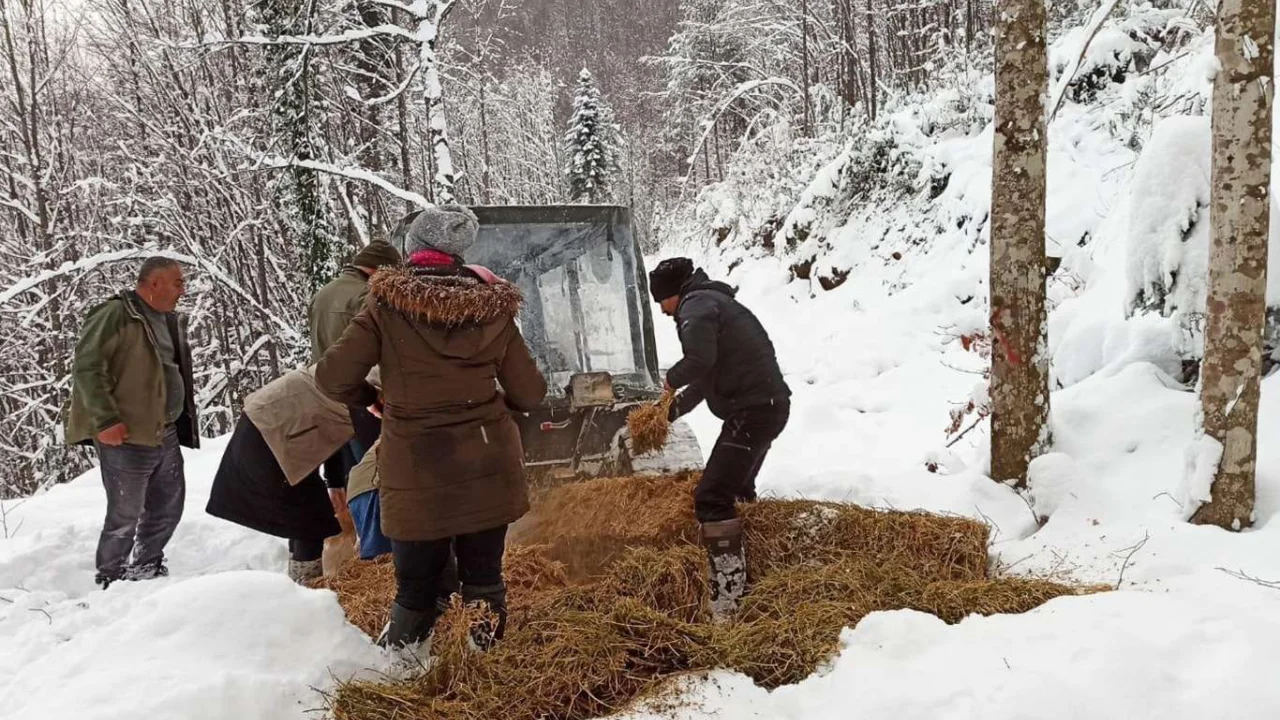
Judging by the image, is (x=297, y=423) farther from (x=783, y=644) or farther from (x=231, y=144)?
(x=231, y=144)

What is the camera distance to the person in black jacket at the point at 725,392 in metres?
3.88

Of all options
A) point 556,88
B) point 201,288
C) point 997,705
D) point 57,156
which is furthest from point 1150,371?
point 556,88

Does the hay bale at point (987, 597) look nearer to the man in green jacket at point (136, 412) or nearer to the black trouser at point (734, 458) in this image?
the black trouser at point (734, 458)

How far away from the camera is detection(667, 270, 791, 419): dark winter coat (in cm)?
391

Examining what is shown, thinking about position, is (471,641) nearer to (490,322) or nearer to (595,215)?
(490,322)

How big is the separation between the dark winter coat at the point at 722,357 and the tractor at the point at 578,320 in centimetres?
91

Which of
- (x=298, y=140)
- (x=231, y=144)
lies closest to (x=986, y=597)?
(x=298, y=140)

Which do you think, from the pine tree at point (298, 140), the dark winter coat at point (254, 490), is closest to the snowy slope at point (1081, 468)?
the dark winter coat at point (254, 490)

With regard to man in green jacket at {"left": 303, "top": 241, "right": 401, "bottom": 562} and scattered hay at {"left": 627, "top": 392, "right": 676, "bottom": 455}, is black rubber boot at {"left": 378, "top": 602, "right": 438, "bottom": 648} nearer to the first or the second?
man in green jacket at {"left": 303, "top": 241, "right": 401, "bottom": 562}

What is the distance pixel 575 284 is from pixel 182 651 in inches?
129

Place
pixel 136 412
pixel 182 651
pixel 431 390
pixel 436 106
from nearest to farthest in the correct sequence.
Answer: pixel 182 651 < pixel 431 390 < pixel 136 412 < pixel 436 106

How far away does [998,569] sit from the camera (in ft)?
12.5

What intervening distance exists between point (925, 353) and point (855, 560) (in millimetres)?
6409

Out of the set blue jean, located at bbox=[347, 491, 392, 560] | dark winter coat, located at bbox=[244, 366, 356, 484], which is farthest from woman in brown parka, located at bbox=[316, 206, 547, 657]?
dark winter coat, located at bbox=[244, 366, 356, 484]
